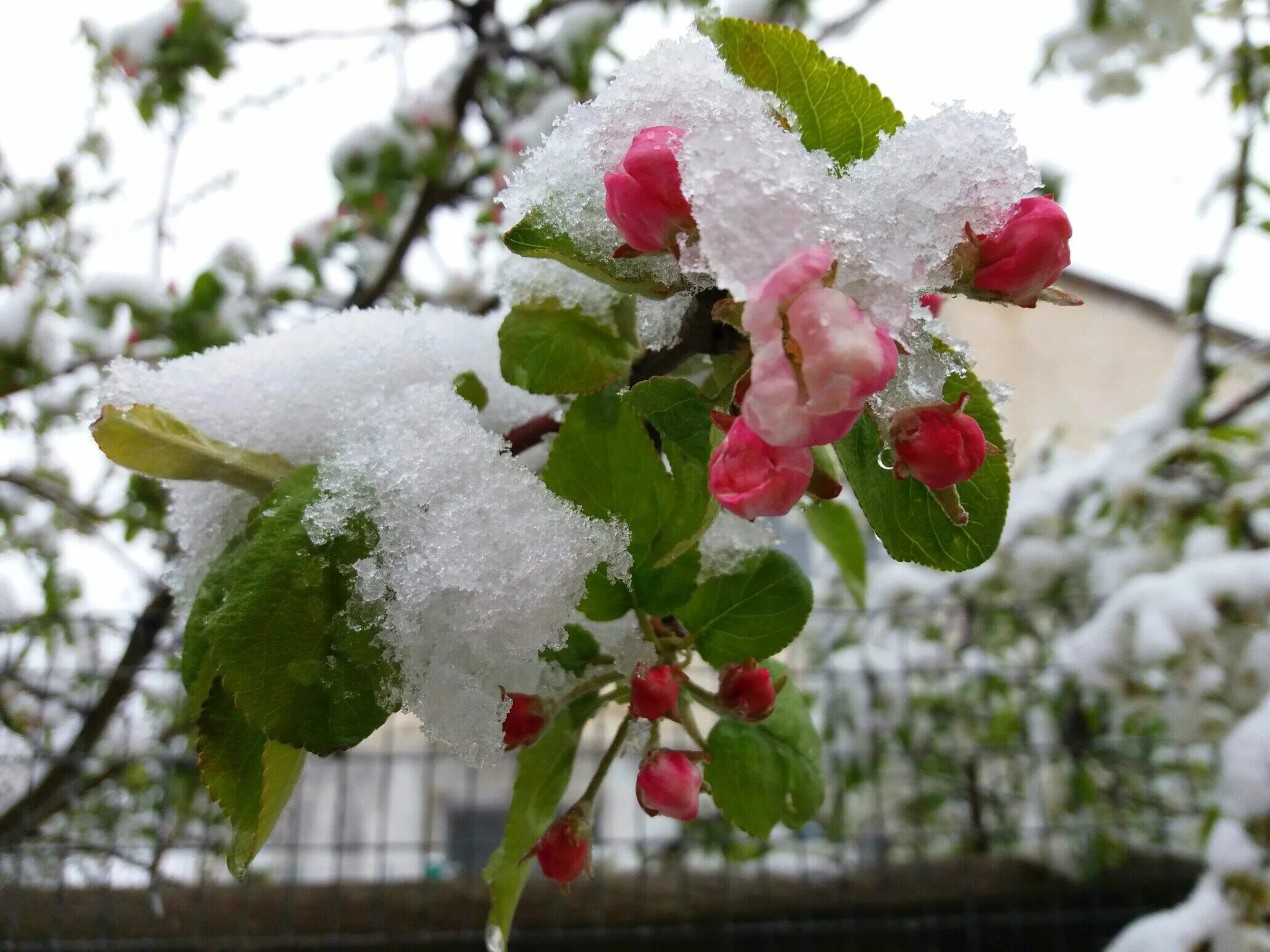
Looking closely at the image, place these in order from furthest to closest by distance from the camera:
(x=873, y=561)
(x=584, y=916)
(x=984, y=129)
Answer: (x=873, y=561) < (x=584, y=916) < (x=984, y=129)

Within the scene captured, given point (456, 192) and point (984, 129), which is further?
point (456, 192)

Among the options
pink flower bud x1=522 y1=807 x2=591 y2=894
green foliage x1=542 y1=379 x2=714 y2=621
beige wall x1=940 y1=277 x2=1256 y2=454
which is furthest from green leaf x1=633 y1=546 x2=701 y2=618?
beige wall x1=940 y1=277 x2=1256 y2=454

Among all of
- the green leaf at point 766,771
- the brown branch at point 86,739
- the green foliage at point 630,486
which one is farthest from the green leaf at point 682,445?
the brown branch at point 86,739

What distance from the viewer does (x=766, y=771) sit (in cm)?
36

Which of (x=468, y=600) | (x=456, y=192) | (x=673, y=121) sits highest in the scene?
(x=673, y=121)

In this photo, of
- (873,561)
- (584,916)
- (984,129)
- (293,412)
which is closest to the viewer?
(984,129)

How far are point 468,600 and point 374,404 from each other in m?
0.10

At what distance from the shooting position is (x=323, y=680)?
25 centimetres

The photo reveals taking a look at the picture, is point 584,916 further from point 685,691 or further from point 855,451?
point 855,451

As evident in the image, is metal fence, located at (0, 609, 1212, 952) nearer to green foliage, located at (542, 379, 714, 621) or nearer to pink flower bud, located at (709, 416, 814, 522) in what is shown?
green foliage, located at (542, 379, 714, 621)

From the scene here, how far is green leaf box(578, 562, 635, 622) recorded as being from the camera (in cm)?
31

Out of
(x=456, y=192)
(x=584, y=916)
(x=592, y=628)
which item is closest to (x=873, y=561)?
(x=584, y=916)

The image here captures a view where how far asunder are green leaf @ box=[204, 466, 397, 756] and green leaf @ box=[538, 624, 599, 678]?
9cm

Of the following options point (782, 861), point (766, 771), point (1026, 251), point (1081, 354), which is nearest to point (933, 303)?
point (1026, 251)
